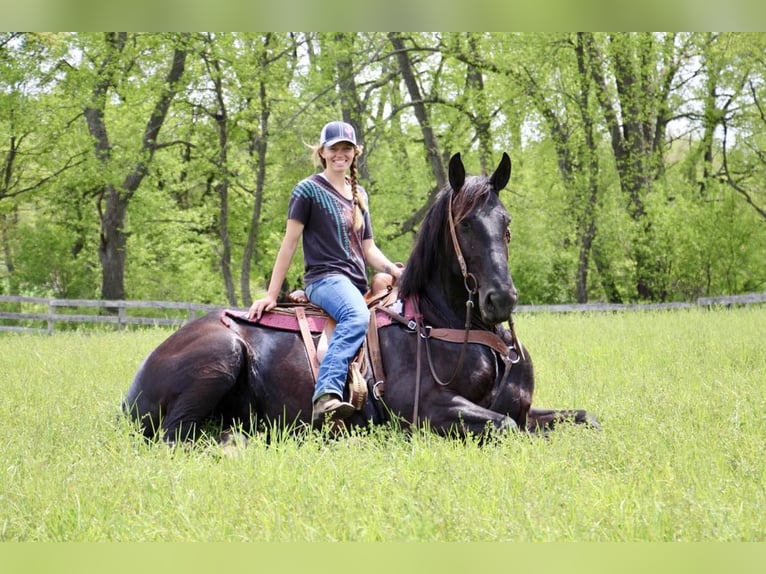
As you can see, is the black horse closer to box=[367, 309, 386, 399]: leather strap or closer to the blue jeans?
box=[367, 309, 386, 399]: leather strap

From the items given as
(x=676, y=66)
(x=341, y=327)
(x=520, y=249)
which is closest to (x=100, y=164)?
(x=520, y=249)

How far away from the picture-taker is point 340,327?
5156 mm

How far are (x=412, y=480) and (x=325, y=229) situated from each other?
6.59ft

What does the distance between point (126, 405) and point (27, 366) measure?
15.7 feet

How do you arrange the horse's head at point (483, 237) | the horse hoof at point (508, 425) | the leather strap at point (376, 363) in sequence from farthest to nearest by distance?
the leather strap at point (376, 363), the horse hoof at point (508, 425), the horse's head at point (483, 237)

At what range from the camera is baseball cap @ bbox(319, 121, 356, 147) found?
5199mm

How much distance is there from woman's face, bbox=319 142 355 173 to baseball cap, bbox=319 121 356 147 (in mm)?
48

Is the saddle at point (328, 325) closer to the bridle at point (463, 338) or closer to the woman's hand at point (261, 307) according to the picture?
the woman's hand at point (261, 307)

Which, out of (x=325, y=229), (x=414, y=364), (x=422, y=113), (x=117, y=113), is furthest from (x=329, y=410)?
(x=117, y=113)

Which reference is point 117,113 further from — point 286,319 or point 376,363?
point 376,363

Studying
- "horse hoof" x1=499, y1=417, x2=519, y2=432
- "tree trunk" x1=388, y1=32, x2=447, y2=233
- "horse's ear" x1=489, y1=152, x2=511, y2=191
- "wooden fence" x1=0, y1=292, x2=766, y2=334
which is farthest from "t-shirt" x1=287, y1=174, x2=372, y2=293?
"tree trunk" x1=388, y1=32, x2=447, y2=233

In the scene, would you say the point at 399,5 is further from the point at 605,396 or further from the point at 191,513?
the point at 605,396

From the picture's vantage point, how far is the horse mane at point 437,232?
496cm

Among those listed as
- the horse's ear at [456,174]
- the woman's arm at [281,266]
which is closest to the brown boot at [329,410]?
the woman's arm at [281,266]
